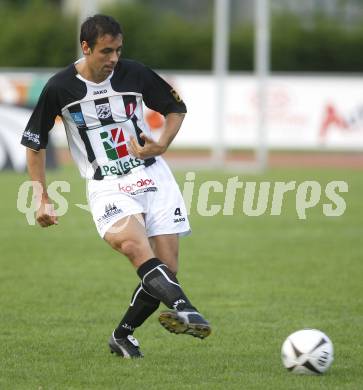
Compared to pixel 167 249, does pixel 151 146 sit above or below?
above

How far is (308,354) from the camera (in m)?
6.52

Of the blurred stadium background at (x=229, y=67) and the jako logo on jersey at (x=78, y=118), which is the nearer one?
the jako logo on jersey at (x=78, y=118)

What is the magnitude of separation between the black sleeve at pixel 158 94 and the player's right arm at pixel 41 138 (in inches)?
24.2

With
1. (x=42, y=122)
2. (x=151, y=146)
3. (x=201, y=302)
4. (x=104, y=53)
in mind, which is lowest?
(x=201, y=302)

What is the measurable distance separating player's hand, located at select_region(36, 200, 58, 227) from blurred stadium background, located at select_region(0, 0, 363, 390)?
0.93 metres

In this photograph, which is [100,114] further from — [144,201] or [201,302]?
[201,302]

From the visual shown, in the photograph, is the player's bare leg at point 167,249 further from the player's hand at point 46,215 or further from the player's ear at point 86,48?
the player's ear at point 86,48

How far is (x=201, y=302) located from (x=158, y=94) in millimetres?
2913

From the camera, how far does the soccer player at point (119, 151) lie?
22.5 ft

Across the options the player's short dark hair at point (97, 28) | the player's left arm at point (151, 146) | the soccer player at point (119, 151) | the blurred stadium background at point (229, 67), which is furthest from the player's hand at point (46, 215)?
the blurred stadium background at point (229, 67)

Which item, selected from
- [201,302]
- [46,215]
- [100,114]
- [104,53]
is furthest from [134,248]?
[201,302]

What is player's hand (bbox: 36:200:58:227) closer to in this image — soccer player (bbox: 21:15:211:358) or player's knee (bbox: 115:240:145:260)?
soccer player (bbox: 21:15:211:358)

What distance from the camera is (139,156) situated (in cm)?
676

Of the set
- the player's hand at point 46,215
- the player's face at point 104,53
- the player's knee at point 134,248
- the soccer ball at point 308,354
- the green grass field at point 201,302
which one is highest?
the player's face at point 104,53
